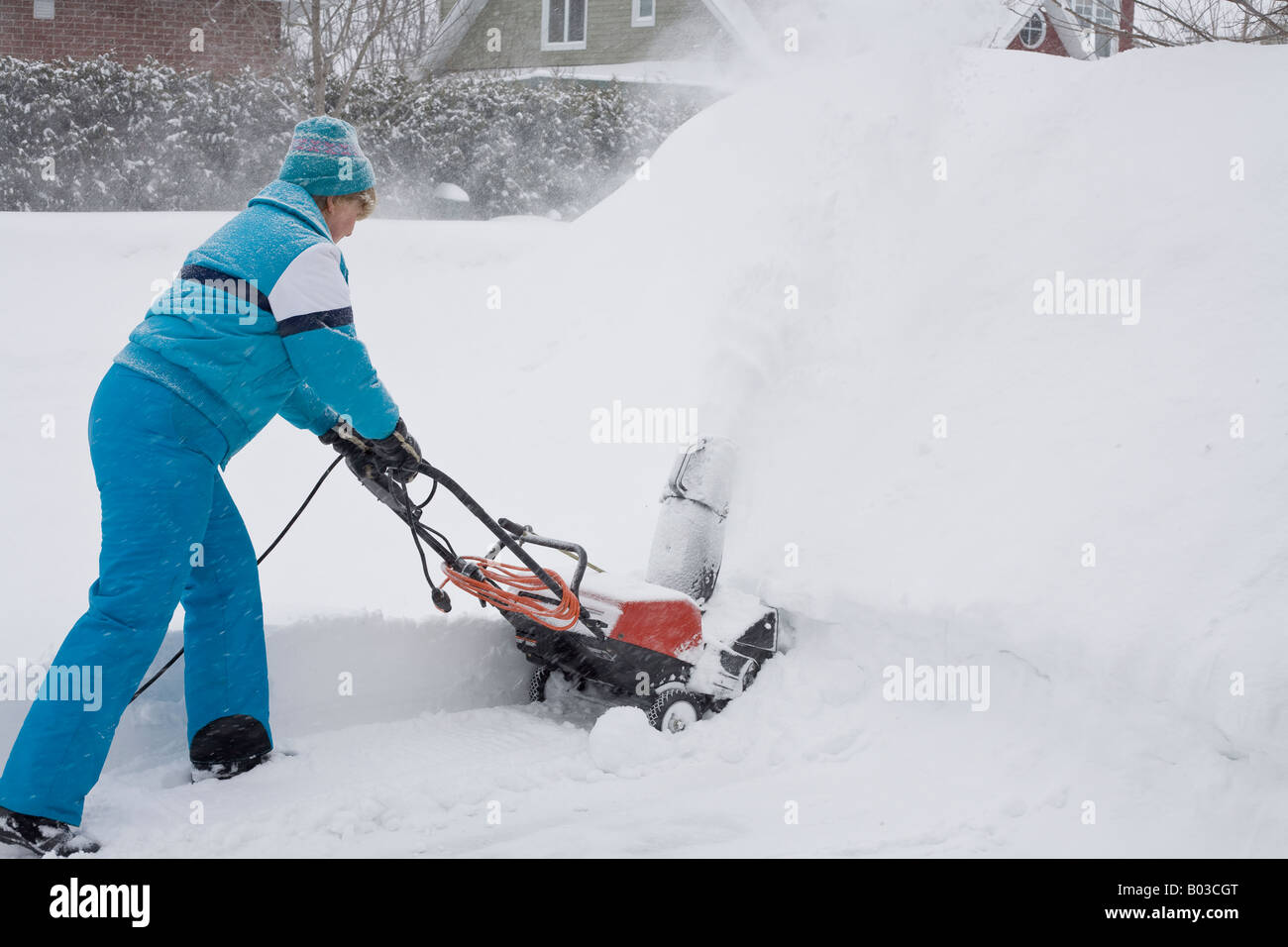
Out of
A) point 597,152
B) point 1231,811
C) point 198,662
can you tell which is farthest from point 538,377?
point 597,152

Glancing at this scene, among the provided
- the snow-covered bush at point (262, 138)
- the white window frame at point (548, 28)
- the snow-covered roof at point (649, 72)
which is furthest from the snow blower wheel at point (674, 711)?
the white window frame at point (548, 28)

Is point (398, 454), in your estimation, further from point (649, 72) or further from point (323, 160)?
point (649, 72)

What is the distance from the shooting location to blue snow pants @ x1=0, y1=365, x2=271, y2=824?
2729 mm

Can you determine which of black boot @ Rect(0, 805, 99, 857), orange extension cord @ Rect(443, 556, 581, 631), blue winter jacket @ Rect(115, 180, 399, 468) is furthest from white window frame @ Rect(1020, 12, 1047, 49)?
black boot @ Rect(0, 805, 99, 857)

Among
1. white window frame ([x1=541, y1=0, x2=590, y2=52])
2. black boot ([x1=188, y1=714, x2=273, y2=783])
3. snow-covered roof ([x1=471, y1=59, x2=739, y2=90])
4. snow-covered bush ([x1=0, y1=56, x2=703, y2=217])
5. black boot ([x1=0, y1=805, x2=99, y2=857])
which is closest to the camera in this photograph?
black boot ([x1=0, y1=805, x2=99, y2=857])

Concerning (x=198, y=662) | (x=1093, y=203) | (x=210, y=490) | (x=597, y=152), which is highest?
(x=597, y=152)

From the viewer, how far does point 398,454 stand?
330 cm

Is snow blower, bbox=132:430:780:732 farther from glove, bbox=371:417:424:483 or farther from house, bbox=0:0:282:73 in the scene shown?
house, bbox=0:0:282:73

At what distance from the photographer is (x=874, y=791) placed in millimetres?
3350

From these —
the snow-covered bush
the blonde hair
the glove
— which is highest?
the snow-covered bush

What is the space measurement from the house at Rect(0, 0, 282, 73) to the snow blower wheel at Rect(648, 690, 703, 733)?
1421 centimetres

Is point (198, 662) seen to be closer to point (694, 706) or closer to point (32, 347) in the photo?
point (694, 706)
